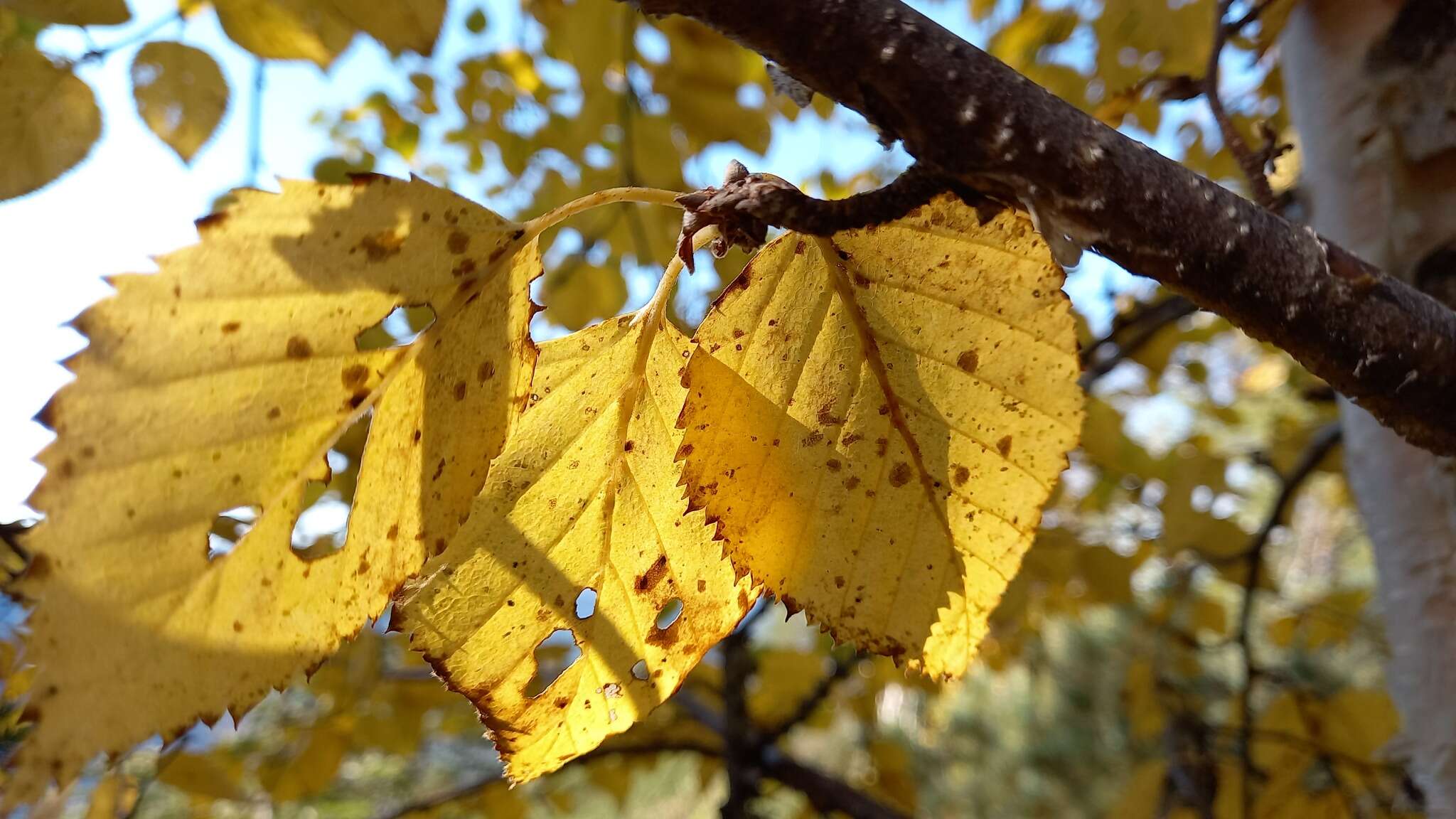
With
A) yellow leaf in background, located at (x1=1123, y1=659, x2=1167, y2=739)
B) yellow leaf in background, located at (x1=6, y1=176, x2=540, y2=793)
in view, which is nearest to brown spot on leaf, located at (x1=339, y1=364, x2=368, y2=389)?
yellow leaf in background, located at (x1=6, y1=176, x2=540, y2=793)

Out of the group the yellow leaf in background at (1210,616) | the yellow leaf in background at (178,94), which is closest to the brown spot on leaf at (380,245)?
the yellow leaf in background at (178,94)

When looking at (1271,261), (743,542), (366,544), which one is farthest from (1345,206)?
(366,544)

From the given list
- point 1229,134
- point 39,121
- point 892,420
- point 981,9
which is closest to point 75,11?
point 39,121

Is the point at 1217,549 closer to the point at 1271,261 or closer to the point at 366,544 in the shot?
the point at 1271,261

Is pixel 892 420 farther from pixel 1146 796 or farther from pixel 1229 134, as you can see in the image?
pixel 1146 796

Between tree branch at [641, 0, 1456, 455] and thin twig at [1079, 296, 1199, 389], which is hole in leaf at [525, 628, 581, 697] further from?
thin twig at [1079, 296, 1199, 389]
